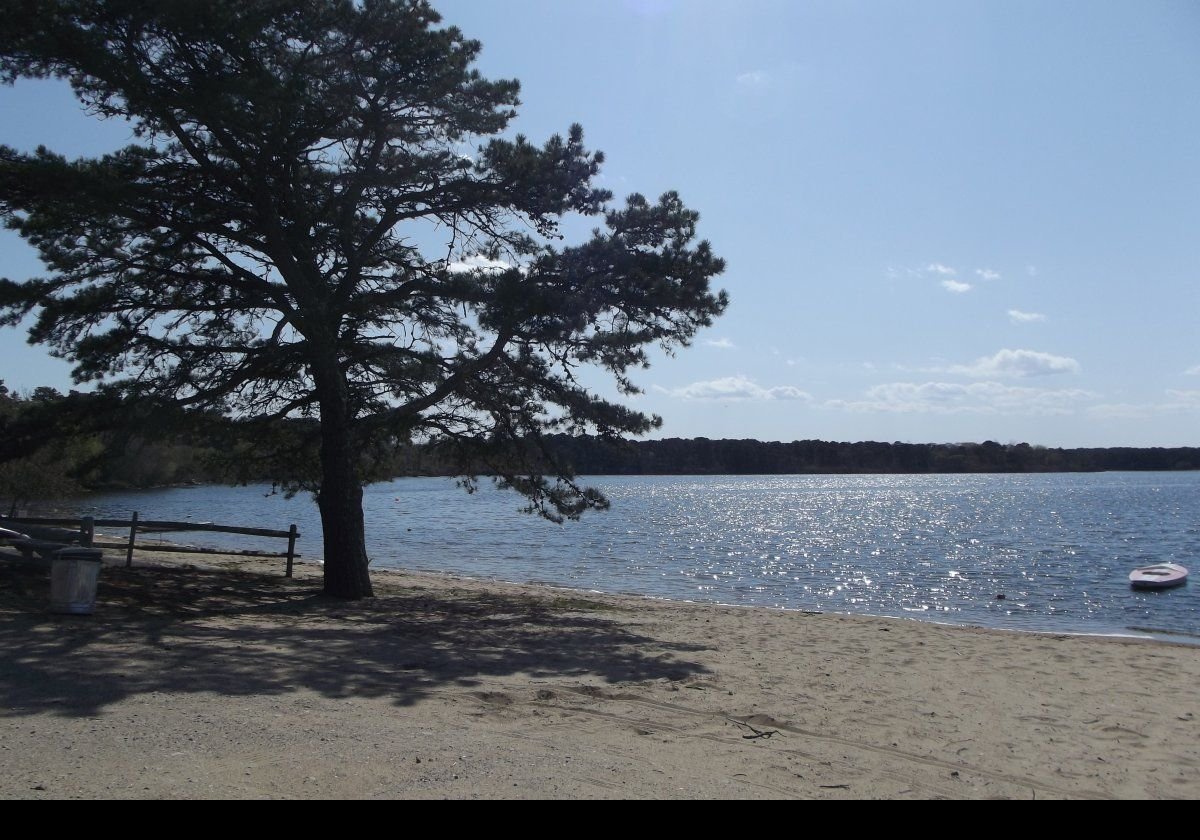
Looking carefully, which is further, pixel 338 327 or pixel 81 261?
pixel 338 327

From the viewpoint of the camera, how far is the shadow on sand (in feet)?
23.2

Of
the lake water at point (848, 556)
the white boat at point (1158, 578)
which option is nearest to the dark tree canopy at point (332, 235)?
the lake water at point (848, 556)

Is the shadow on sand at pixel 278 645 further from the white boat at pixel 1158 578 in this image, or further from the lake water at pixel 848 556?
the white boat at pixel 1158 578

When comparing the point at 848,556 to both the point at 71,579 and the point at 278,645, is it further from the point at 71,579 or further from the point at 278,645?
the point at 71,579

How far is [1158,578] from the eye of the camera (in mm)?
22625

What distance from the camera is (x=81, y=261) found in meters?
12.5

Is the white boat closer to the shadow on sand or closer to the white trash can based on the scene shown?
the shadow on sand

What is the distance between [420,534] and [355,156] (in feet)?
97.4

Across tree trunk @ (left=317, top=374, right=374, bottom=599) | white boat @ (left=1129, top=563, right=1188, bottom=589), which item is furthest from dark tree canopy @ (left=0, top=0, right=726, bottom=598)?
white boat @ (left=1129, top=563, right=1188, bottom=589)

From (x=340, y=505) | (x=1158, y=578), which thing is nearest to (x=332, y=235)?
(x=340, y=505)

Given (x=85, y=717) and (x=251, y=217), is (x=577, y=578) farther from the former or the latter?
(x=85, y=717)

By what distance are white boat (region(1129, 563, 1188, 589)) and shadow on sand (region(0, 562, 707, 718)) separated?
51.1ft

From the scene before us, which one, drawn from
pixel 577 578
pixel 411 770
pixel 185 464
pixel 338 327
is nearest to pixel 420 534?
pixel 577 578
